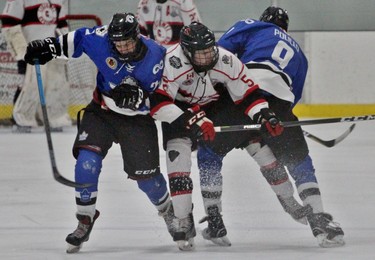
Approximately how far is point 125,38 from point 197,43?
0.26 meters

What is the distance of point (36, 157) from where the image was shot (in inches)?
304

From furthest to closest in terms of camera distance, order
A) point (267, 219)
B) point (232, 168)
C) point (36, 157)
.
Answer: point (36, 157)
point (232, 168)
point (267, 219)

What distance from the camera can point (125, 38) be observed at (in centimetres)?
440

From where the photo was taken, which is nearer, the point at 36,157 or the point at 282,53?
the point at 282,53

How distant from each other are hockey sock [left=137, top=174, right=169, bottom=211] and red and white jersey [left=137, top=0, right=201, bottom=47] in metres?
4.53

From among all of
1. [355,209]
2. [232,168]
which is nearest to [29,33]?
[232,168]

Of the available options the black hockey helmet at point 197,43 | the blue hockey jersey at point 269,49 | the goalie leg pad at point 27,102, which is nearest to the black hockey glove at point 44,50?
the black hockey helmet at point 197,43

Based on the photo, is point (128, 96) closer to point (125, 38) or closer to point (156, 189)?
point (125, 38)

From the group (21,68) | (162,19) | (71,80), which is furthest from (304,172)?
(71,80)

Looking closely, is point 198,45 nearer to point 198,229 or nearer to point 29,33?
point 198,229

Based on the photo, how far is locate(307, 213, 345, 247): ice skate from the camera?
4.45 meters

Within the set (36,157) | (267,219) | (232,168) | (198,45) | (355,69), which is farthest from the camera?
(355,69)

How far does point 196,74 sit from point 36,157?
339 cm

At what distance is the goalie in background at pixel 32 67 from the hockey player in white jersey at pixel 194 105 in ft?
15.1
